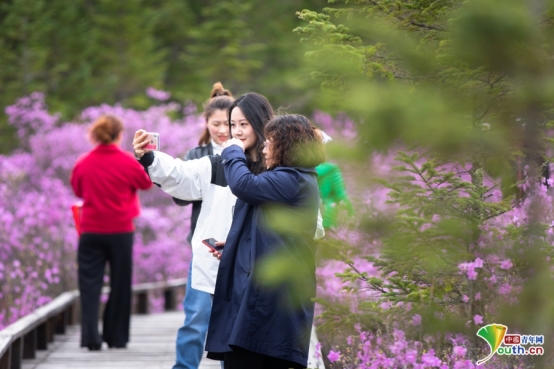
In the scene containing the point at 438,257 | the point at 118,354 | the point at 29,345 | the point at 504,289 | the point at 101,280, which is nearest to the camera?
the point at 438,257

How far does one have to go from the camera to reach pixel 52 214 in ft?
37.5

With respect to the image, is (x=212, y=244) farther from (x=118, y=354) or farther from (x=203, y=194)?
(x=118, y=354)

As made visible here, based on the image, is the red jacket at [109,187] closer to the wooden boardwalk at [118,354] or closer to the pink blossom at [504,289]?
the wooden boardwalk at [118,354]

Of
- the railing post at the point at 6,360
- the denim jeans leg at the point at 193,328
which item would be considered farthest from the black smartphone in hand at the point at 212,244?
the railing post at the point at 6,360

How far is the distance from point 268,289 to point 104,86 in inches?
634

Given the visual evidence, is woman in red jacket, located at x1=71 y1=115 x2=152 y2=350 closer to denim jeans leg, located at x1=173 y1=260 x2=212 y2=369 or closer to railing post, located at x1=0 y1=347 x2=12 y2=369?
railing post, located at x1=0 y1=347 x2=12 y2=369

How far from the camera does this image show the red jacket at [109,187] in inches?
266

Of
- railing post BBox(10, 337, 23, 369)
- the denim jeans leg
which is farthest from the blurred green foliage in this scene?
the denim jeans leg

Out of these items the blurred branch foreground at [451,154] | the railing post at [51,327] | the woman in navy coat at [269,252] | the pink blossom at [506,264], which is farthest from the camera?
the railing post at [51,327]

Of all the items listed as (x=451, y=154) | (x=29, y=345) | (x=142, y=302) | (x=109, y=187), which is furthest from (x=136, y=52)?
(x=451, y=154)

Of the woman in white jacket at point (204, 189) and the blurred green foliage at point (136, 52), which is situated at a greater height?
the blurred green foliage at point (136, 52)

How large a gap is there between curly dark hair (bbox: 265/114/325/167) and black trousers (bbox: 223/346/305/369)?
78 centimetres

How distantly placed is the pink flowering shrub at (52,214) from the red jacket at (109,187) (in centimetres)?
A: 91

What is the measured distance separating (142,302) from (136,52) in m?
9.49
